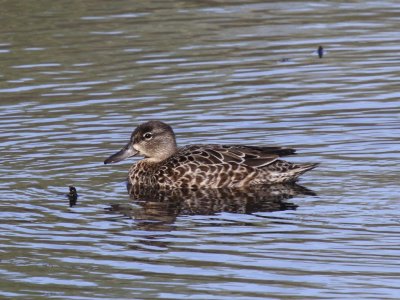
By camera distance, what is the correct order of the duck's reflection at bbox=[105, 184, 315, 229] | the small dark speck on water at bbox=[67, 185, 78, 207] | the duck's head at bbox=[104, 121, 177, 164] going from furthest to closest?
the duck's head at bbox=[104, 121, 177, 164]
the small dark speck on water at bbox=[67, 185, 78, 207]
the duck's reflection at bbox=[105, 184, 315, 229]

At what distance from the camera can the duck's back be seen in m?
14.0

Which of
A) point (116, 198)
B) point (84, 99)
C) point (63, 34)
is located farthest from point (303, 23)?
point (116, 198)

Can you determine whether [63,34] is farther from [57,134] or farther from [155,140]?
[155,140]

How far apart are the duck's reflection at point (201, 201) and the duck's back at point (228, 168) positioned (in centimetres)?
10

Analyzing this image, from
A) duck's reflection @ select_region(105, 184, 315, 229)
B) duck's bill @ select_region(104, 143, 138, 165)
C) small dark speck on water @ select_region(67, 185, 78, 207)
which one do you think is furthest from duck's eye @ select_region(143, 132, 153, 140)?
small dark speck on water @ select_region(67, 185, 78, 207)

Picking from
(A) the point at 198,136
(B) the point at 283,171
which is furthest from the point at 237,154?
(A) the point at 198,136

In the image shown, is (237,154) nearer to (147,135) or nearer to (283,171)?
(283,171)

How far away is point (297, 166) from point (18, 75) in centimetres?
686

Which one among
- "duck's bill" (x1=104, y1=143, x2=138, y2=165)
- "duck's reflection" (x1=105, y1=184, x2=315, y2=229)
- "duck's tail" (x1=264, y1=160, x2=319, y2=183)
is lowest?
"duck's reflection" (x1=105, y1=184, x2=315, y2=229)

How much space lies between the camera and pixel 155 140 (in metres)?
14.7

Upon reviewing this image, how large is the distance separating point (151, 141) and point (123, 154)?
360mm

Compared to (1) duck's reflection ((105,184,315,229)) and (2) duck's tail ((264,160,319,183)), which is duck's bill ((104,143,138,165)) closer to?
(1) duck's reflection ((105,184,315,229))

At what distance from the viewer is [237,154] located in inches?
559

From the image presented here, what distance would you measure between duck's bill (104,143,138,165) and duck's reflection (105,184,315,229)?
0.41 m
